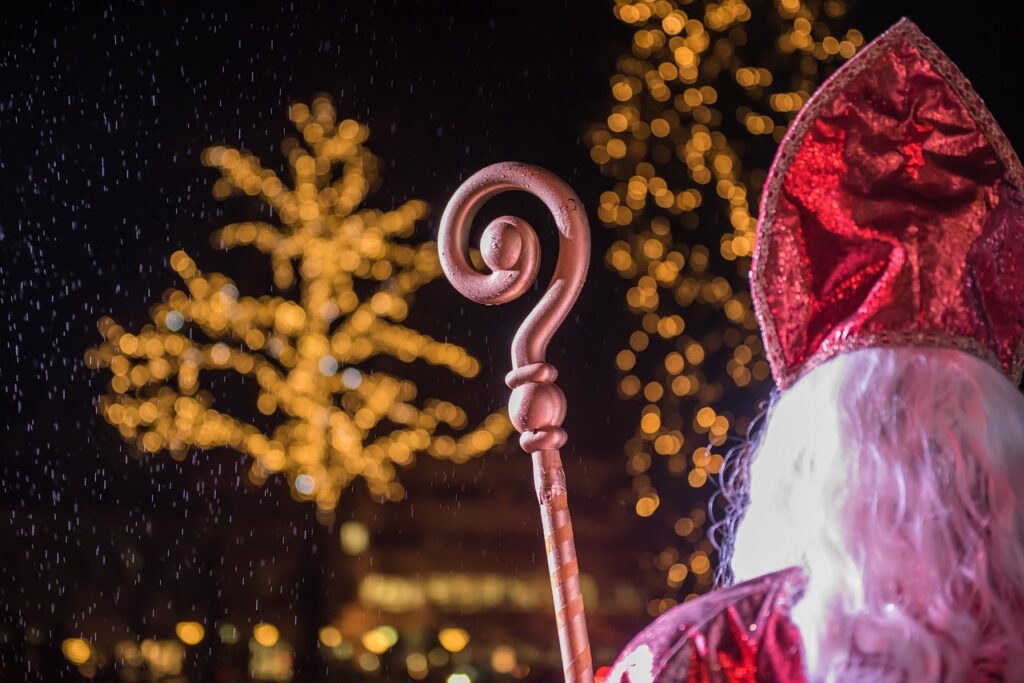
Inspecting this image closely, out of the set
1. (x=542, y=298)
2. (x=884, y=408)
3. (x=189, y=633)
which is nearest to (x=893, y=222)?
(x=884, y=408)

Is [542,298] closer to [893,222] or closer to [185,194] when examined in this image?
[893,222]

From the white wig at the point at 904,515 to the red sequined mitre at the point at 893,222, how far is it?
0.04 m

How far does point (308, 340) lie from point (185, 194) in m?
1.16

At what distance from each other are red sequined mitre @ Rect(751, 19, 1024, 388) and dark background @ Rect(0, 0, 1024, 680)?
4731 millimetres

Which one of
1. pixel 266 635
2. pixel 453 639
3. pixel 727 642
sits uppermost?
pixel 727 642

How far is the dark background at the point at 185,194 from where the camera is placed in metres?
5.86

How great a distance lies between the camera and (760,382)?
20.0ft

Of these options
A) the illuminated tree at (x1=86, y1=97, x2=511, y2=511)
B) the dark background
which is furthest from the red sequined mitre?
the dark background

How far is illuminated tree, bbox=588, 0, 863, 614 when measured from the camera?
573 centimetres

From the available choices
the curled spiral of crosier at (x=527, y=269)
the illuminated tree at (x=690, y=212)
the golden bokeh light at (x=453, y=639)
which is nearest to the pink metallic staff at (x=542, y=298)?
the curled spiral of crosier at (x=527, y=269)

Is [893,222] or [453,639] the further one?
[453,639]

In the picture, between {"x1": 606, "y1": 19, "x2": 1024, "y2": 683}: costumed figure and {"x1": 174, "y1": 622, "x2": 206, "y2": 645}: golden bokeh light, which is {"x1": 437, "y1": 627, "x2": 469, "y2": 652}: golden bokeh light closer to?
{"x1": 174, "y1": 622, "x2": 206, "y2": 645}: golden bokeh light

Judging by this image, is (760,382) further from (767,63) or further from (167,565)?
(167,565)

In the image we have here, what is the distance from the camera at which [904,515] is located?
0.96 metres
